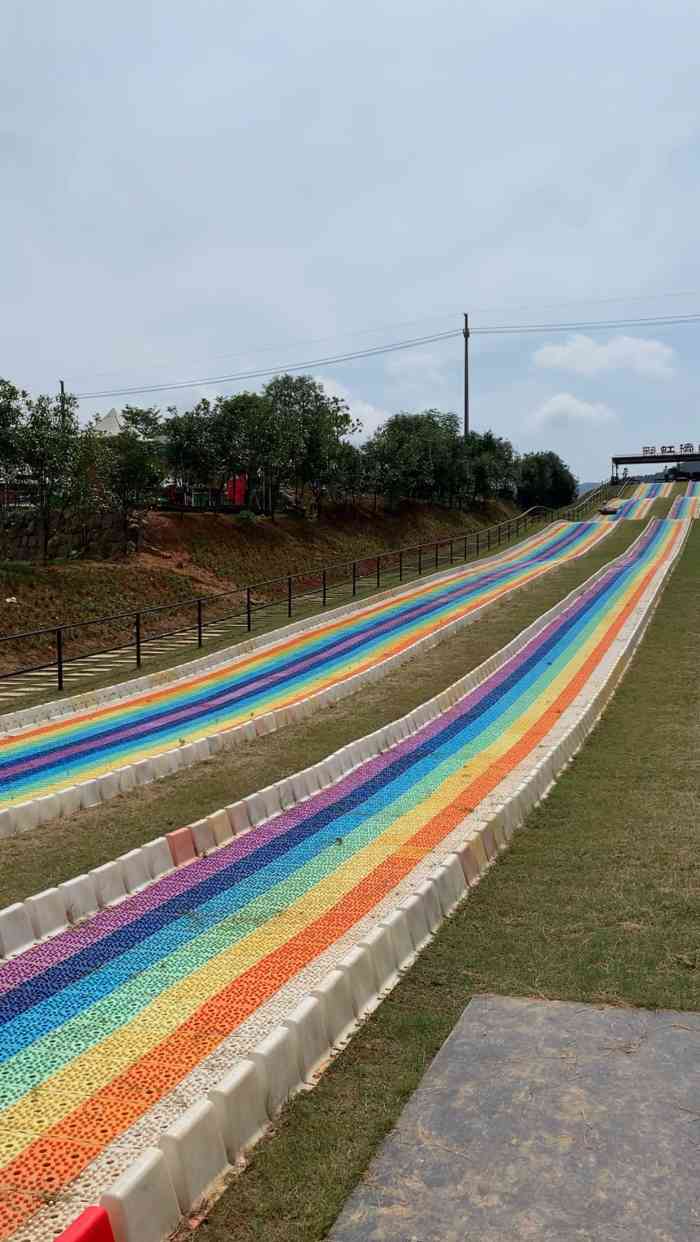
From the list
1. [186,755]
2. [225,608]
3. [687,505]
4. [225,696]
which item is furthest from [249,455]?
[687,505]

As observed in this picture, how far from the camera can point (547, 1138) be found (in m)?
4.38

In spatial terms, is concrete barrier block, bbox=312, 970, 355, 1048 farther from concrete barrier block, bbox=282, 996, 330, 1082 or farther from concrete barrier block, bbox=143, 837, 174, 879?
concrete barrier block, bbox=143, 837, 174, 879

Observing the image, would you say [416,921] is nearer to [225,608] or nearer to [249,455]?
[225,608]

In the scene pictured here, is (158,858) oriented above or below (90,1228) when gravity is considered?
below

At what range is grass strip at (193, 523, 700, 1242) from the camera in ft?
13.8

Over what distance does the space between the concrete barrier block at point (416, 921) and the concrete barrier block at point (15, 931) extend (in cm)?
285

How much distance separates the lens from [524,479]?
239 feet

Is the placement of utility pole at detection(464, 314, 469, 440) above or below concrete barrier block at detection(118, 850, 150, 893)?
above

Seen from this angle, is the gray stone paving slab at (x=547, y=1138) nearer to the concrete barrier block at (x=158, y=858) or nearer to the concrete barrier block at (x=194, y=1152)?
the concrete barrier block at (x=194, y=1152)

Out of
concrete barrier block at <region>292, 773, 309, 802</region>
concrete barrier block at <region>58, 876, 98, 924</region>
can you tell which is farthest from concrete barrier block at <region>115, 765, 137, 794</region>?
concrete barrier block at <region>58, 876, 98, 924</region>

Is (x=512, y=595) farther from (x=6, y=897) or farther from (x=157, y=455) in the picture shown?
(x=6, y=897)

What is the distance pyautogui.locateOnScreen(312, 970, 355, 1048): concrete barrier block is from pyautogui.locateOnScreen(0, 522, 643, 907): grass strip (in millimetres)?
3486

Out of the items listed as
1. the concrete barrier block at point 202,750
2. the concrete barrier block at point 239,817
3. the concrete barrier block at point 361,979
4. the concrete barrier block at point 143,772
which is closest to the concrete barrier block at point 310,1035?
the concrete barrier block at point 361,979

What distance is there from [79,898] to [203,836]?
5.70 ft
